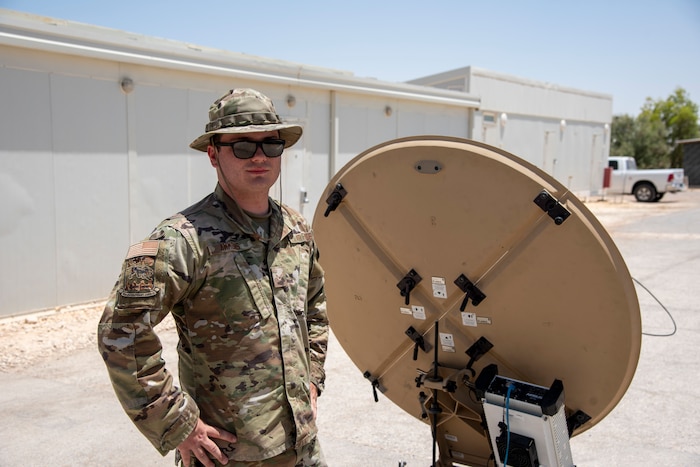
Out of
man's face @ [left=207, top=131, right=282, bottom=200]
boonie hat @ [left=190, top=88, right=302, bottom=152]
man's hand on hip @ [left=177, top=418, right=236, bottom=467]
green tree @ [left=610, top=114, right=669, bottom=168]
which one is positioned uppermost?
green tree @ [left=610, top=114, right=669, bottom=168]

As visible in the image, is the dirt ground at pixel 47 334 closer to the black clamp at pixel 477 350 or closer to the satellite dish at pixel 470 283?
the satellite dish at pixel 470 283

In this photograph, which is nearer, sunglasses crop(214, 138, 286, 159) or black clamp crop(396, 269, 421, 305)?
sunglasses crop(214, 138, 286, 159)

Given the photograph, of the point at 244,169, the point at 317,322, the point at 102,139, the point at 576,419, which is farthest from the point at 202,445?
the point at 102,139

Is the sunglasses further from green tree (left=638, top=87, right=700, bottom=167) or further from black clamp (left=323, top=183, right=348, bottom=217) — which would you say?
green tree (left=638, top=87, right=700, bottom=167)

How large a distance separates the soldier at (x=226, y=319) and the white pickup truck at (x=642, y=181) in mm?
25242

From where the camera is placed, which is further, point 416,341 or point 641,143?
point 641,143

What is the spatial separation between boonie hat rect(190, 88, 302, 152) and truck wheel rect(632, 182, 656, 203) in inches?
1006

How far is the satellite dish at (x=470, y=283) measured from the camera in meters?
2.21

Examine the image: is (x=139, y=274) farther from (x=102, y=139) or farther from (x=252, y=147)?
(x=102, y=139)

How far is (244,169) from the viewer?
2168mm

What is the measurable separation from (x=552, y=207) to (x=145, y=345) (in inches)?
59.3

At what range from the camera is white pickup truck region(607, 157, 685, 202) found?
23.8 meters

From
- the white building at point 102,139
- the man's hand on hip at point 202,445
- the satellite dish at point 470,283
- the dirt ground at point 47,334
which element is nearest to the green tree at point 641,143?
the white building at point 102,139

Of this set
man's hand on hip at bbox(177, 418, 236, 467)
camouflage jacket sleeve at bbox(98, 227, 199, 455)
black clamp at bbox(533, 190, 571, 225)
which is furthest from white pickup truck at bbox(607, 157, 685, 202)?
camouflage jacket sleeve at bbox(98, 227, 199, 455)
